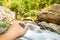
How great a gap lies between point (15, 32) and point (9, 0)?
37.5 ft

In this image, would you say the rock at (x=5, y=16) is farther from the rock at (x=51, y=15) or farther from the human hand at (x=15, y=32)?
the human hand at (x=15, y=32)

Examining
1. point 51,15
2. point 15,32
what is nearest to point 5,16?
point 51,15

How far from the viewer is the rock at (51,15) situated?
693cm

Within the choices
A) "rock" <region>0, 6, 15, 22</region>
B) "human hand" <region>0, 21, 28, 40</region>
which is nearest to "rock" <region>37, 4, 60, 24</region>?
"rock" <region>0, 6, 15, 22</region>

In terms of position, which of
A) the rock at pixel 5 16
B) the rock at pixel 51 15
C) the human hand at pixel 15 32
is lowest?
the rock at pixel 5 16

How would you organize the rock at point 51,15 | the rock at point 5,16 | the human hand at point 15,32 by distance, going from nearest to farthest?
the human hand at point 15,32 < the rock at point 51,15 < the rock at point 5,16

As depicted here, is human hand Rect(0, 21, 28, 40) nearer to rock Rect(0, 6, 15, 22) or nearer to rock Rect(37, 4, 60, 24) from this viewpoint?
rock Rect(37, 4, 60, 24)

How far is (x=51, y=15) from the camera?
7238mm

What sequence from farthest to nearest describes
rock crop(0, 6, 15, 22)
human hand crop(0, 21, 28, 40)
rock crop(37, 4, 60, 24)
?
rock crop(0, 6, 15, 22) → rock crop(37, 4, 60, 24) → human hand crop(0, 21, 28, 40)

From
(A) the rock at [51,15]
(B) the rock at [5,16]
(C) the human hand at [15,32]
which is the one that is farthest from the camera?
(B) the rock at [5,16]

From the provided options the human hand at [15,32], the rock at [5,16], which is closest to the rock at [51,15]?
the rock at [5,16]

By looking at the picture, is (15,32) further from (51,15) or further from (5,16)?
(5,16)

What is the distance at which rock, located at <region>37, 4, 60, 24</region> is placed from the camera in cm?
693

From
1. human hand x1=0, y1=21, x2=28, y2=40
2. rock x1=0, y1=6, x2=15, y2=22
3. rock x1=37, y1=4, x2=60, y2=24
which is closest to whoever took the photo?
human hand x1=0, y1=21, x2=28, y2=40
